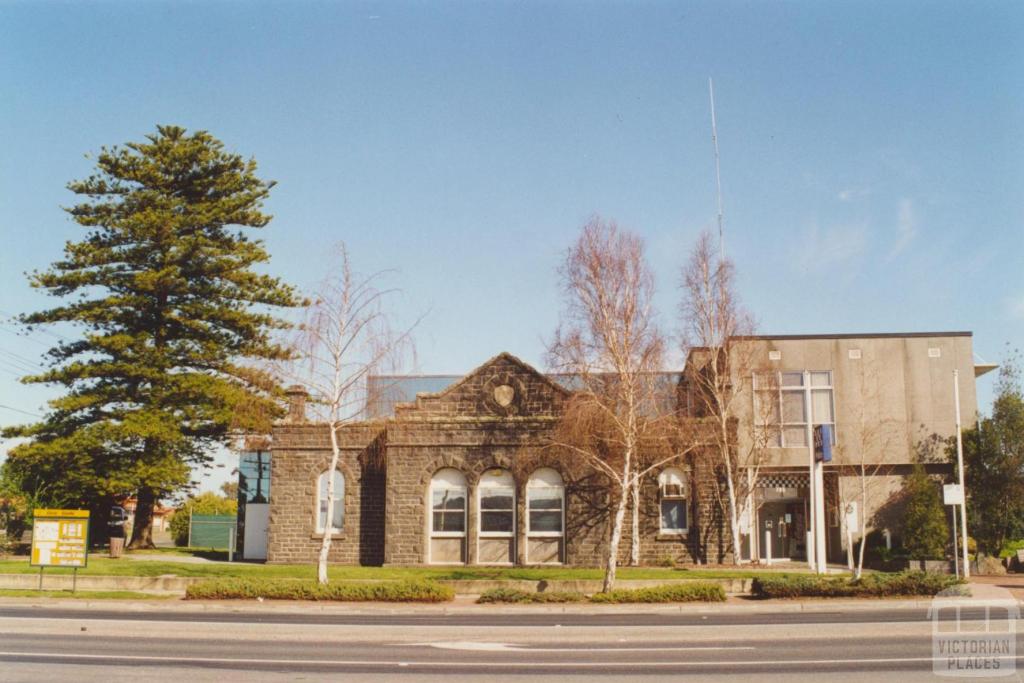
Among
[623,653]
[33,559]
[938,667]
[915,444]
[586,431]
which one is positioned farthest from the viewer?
[915,444]

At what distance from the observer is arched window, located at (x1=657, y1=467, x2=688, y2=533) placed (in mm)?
31188

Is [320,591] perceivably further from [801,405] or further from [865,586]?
[801,405]

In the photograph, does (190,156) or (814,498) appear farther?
(190,156)

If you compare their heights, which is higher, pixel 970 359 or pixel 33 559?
pixel 970 359

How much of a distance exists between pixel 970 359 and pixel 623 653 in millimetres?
27341

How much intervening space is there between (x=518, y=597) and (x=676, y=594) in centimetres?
378

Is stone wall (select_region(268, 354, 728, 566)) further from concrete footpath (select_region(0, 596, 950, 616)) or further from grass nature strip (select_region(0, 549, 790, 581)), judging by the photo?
concrete footpath (select_region(0, 596, 950, 616))

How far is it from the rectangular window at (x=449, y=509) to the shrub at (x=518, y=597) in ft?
26.4

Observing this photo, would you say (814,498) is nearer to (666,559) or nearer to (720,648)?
(666,559)

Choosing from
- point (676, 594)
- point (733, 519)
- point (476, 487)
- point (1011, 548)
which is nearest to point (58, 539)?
point (476, 487)

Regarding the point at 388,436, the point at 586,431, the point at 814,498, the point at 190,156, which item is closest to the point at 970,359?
the point at 814,498

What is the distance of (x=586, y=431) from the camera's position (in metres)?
27.4

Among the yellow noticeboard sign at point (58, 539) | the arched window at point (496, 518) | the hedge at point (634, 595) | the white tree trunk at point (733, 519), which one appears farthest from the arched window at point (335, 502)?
the white tree trunk at point (733, 519)

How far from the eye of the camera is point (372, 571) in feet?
91.8
